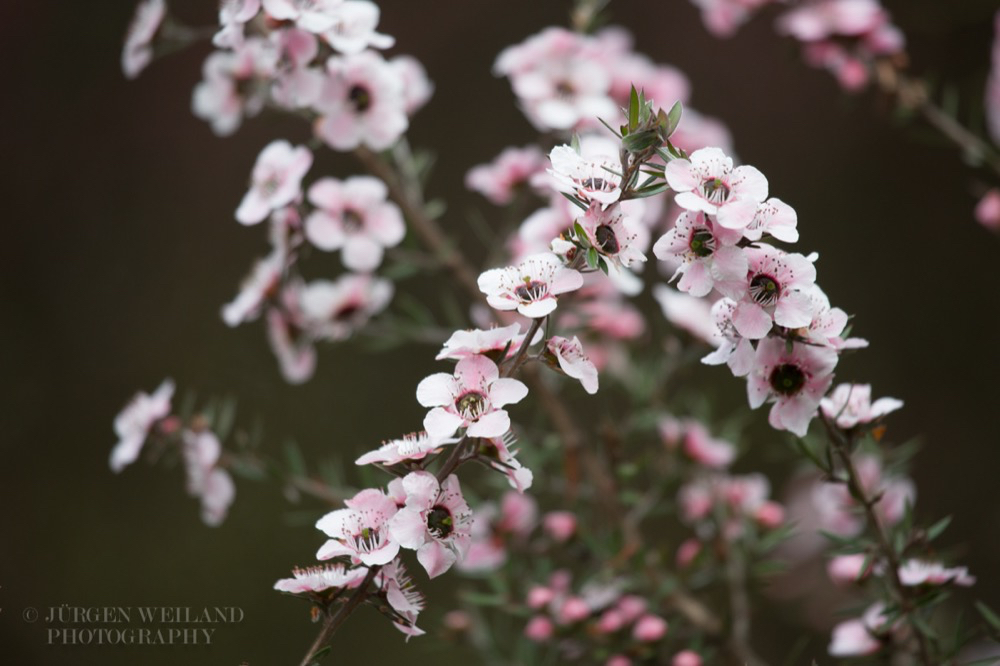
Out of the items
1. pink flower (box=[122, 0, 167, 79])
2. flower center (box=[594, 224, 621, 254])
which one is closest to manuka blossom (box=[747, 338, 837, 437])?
flower center (box=[594, 224, 621, 254])

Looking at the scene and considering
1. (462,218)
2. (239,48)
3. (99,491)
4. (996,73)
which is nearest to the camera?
(239,48)

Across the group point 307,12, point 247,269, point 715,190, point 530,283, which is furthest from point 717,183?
point 247,269

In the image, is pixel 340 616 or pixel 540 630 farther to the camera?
pixel 540 630

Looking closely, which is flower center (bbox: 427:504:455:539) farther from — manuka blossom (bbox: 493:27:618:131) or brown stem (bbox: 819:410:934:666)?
manuka blossom (bbox: 493:27:618:131)

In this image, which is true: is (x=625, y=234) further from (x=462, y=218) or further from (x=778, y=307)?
→ (x=462, y=218)

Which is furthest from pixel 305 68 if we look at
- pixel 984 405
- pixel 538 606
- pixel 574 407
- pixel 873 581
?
pixel 984 405

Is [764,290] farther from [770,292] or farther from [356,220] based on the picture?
[356,220]
